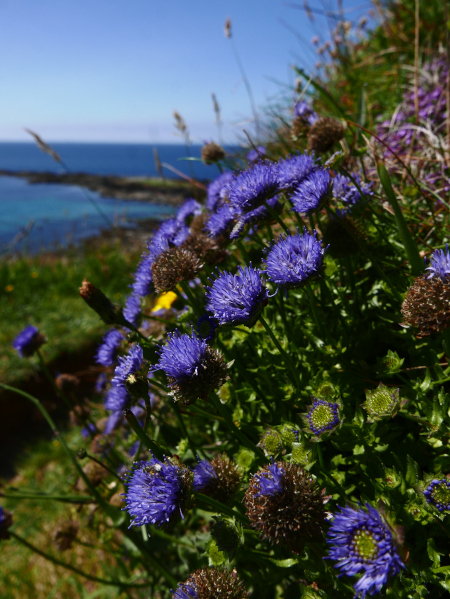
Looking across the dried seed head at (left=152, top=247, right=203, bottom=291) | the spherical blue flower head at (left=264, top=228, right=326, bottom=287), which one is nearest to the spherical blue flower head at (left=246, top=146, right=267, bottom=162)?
the dried seed head at (left=152, top=247, right=203, bottom=291)

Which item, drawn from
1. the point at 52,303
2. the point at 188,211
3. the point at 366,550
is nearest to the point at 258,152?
the point at 188,211

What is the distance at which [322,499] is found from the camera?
3.57 ft

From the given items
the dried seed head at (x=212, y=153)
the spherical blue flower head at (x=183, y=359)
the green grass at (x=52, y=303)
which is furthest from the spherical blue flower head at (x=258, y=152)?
the green grass at (x=52, y=303)

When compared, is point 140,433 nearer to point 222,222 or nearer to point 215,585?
point 215,585

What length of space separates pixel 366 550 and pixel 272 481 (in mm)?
268

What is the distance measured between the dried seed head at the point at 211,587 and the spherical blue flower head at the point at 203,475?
223mm

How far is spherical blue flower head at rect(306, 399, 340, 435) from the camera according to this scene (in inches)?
45.3

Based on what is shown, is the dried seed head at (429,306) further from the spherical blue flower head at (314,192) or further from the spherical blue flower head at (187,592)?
the spherical blue flower head at (187,592)

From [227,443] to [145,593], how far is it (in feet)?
4.23

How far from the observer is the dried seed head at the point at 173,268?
1457mm

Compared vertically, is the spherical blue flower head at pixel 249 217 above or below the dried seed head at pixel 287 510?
above

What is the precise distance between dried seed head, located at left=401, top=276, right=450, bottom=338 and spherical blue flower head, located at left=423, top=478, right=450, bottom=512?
1.31 feet

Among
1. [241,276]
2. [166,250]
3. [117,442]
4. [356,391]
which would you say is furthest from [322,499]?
[117,442]

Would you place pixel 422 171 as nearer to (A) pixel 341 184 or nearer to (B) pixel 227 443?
(A) pixel 341 184
